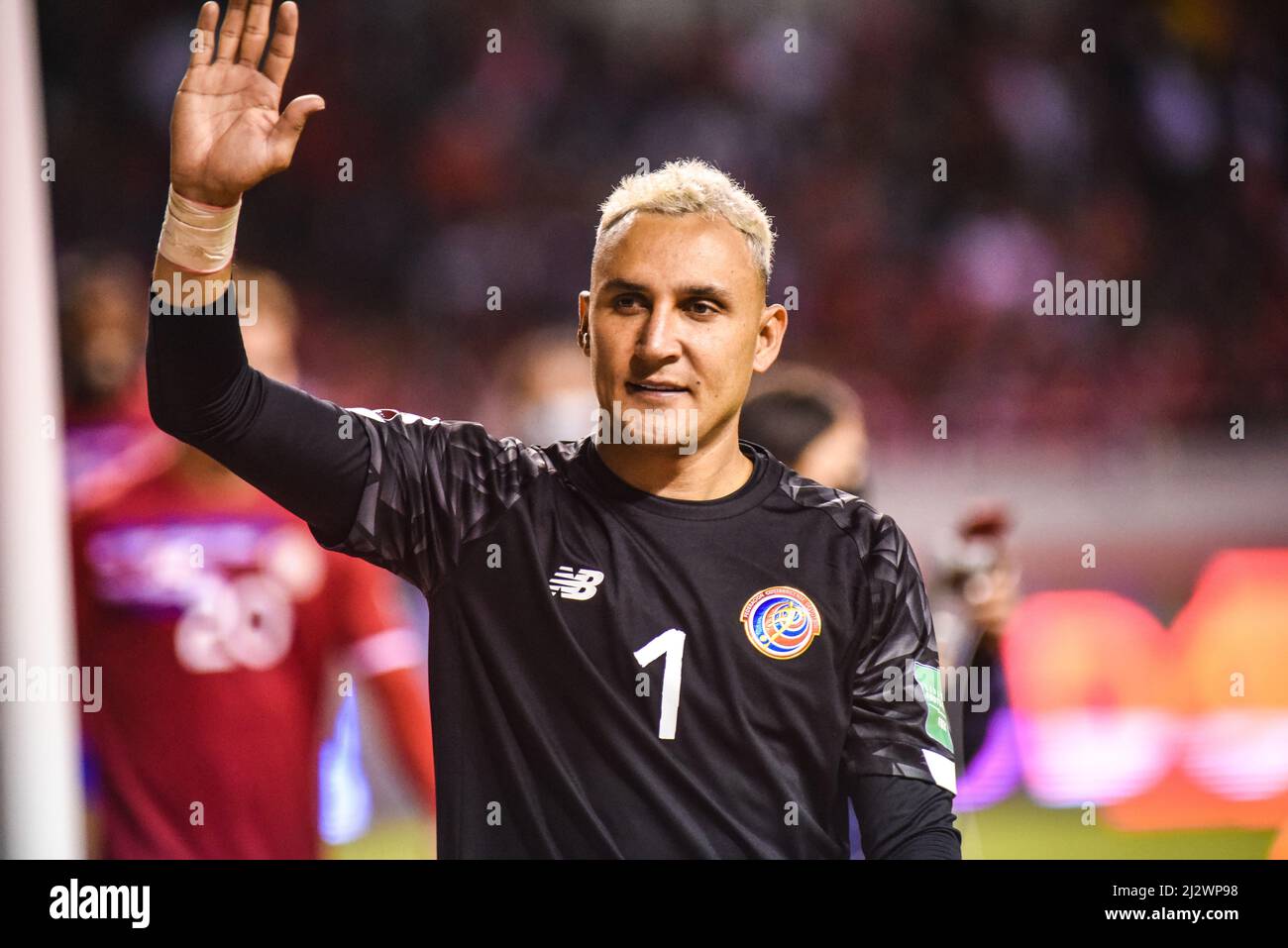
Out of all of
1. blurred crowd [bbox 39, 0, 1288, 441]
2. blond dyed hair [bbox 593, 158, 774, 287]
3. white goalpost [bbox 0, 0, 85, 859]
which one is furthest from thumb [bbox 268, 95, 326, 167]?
blurred crowd [bbox 39, 0, 1288, 441]

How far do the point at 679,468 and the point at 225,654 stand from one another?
1674mm

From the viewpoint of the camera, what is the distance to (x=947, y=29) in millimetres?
3842

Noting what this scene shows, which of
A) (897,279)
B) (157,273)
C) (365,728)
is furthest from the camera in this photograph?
(897,279)

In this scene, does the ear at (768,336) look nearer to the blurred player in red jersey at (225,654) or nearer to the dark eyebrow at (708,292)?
the dark eyebrow at (708,292)

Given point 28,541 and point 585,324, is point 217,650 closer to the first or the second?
point 28,541

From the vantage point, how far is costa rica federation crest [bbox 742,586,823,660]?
1.96m

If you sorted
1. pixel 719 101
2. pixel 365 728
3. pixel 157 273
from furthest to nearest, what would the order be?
pixel 719 101 → pixel 365 728 → pixel 157 273

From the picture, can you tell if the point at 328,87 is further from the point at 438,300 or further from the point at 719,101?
the point at 719,101

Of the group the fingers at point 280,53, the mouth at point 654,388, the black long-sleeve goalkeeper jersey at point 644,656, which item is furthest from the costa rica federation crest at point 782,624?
the fingers at point 280,53

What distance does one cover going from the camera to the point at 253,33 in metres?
1.82

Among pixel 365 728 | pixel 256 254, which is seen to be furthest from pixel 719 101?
pixel 365 728

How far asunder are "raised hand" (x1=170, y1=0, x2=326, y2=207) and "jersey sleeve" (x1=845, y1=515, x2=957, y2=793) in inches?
43.5
